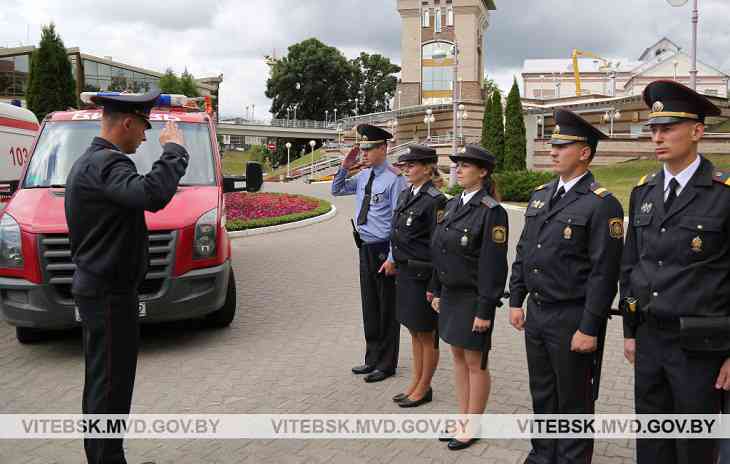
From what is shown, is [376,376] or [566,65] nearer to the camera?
[376,376]

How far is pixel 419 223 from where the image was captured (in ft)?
16.4

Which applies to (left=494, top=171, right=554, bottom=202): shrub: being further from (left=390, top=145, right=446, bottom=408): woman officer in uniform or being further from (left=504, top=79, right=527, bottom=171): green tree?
(left=390, top=145, right=446, bottom=408): woman officer in uniform

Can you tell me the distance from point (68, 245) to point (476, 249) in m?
3.86

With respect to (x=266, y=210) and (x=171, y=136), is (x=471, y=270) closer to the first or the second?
(x=171, y=136)

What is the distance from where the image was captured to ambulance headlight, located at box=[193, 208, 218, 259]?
20.9 feet

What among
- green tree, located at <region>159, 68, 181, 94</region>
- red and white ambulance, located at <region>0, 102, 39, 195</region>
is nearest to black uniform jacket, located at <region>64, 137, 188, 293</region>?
red and white ambulance, located at <region>0, 102, 39, 195</region>

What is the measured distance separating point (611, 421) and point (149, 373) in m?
4.00

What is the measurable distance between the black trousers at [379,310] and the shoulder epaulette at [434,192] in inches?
33.7

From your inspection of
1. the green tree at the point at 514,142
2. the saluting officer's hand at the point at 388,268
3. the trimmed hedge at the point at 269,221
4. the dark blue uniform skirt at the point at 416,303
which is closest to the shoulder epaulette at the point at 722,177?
the dark blue uniform skirt at the point at 416,303

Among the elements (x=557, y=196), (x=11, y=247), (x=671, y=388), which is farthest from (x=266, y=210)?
(x=671, y=388)

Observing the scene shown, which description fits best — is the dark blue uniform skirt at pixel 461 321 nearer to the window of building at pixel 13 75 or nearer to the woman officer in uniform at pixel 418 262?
the woman officer in uniform at pixel 418 262

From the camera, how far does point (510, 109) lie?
36.4 m

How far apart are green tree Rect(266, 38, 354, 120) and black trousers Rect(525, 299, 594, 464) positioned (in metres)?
84.5

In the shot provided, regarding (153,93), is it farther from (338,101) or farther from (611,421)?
(338,101)
